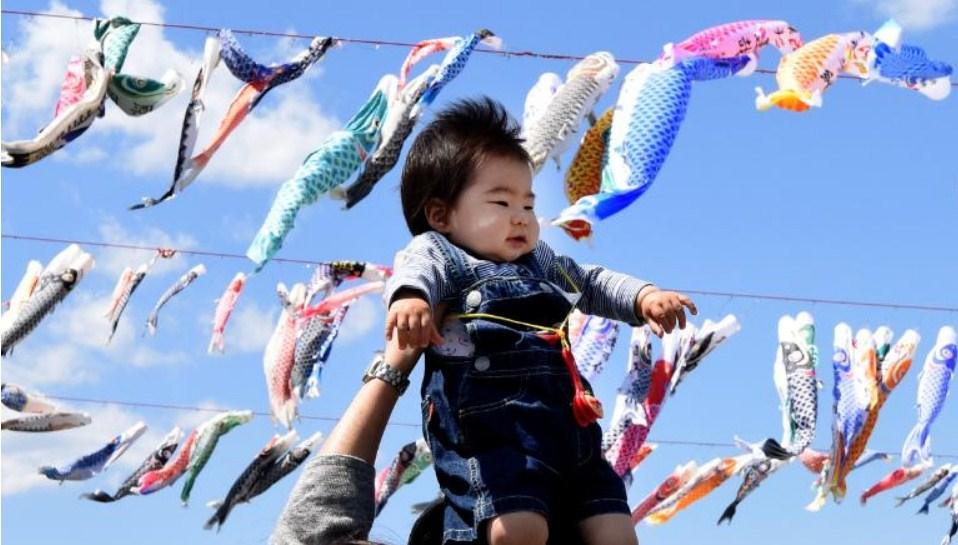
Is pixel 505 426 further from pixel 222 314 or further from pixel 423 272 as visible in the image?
pixel 222 314

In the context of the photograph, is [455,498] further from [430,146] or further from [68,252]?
[68,252]

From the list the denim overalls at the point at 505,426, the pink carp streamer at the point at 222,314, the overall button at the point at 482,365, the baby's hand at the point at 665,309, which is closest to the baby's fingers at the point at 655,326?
the baby's hand at the point at 665,309

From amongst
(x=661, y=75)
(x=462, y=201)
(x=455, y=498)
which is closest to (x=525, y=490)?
(x=455, y=498)

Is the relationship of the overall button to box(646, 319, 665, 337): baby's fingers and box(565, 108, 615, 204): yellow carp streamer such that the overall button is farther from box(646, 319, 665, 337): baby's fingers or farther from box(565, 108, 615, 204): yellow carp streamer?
box(565, 108, 615, 204): yellow carp streamer

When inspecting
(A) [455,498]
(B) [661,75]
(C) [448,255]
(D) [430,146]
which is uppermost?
(B) [661,75]

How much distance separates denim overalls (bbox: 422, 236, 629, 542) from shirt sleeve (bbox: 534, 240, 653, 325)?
14cm

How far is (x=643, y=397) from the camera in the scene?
23.1 feet

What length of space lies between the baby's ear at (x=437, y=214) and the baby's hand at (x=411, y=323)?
25cm

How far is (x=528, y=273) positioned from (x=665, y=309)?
0.62 ft

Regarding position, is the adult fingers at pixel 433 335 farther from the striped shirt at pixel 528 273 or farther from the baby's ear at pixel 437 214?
the baby's ear at pixel 437 214

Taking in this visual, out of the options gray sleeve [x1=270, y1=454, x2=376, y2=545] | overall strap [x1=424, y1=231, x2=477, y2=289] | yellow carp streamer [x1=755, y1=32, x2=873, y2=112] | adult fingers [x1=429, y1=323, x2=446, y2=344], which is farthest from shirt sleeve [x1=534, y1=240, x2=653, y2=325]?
yellow carp streamer [x1=755, y1=32, x2=873, y2=112]

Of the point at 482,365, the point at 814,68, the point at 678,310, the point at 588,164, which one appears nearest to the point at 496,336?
the point at 482,365

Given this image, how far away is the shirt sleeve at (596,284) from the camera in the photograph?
1804 mm

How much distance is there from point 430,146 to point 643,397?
5.38 meters
